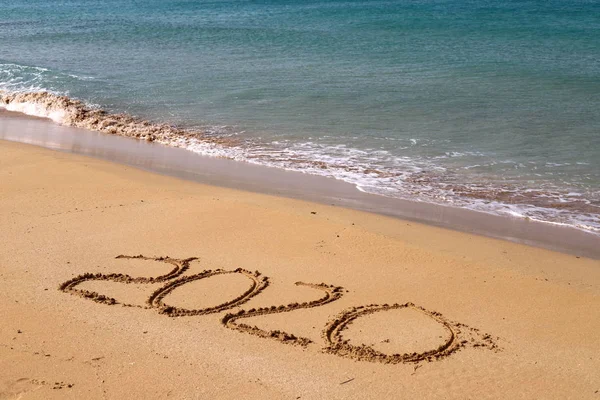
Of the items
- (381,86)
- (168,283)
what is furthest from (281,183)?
(381,86)

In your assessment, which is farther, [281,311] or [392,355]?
[281,311]

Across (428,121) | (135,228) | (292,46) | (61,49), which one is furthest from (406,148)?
(61,49)

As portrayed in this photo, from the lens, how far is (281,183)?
977cm

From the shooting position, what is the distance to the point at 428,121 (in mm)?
12672

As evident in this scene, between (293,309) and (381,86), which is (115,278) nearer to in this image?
(293,309)

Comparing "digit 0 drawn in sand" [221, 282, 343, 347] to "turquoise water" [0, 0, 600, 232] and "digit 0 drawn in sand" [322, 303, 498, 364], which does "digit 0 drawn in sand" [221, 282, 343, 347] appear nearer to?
"digit 0 drawn in sand" [322, 303, 498, 364]

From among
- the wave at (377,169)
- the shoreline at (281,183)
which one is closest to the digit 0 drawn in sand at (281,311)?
the shoreline at (281,183)

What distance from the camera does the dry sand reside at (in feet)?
15.9

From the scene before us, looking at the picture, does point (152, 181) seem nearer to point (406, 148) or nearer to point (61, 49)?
point (406, 148)

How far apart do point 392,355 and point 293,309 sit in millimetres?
1016

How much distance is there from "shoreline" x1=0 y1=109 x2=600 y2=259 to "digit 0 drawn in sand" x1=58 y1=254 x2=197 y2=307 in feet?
8.83

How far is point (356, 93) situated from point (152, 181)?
631 cm

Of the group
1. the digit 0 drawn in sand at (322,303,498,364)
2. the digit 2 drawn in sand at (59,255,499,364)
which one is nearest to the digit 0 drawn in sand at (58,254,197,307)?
the digit 2 drawn in sand at (59,255,499,364)

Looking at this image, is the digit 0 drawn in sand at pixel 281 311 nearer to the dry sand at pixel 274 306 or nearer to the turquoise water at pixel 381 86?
the dry sand at pixel 274 306
